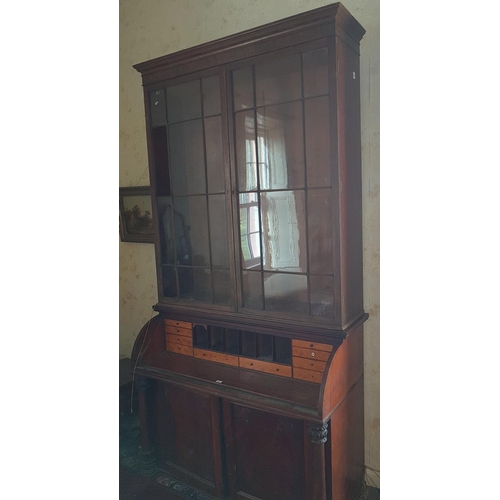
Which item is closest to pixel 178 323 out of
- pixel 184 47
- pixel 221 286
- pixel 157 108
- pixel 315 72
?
pixel 221 286

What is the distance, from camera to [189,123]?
199cm

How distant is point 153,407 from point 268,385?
75 cm

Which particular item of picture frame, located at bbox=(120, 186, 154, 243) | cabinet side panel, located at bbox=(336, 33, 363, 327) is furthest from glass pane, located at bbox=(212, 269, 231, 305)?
picture frame, located at bbox=(120, 186, 154, 243)

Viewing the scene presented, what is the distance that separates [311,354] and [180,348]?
793mm

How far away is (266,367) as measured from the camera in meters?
1.85

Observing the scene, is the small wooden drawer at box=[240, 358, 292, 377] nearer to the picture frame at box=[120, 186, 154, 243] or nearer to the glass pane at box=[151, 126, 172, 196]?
the glass pane at box=[151, 126, 172, 196]

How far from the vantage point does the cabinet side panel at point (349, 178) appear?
5.24 feet

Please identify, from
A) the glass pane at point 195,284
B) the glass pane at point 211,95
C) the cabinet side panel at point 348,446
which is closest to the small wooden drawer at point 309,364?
the cabinet side panel at point 348,446

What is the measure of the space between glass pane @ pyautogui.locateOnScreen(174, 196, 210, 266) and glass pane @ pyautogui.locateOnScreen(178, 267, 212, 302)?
4 centimetres

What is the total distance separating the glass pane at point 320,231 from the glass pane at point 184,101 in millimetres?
739

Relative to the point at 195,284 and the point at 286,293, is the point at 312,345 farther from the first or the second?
the point at 195,284
